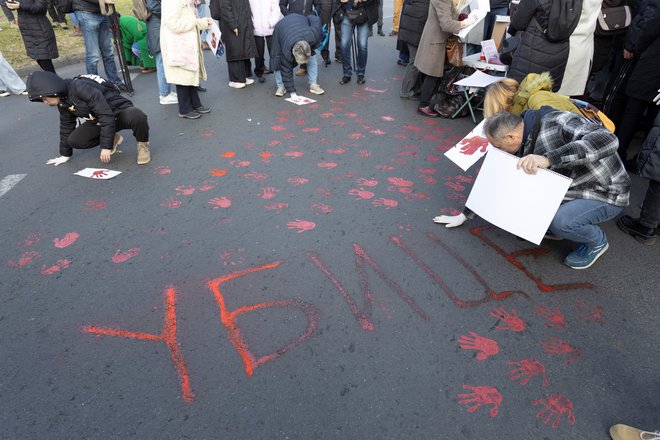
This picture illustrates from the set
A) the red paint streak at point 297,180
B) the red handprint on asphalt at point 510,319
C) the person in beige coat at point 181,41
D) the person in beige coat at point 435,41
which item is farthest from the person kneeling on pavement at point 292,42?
the red handprint on asphalt at point 510,319

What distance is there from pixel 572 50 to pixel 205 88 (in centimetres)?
466

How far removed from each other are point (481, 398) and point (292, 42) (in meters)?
4.50

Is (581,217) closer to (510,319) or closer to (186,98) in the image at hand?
(510,319)

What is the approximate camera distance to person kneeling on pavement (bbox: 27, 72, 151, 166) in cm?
320

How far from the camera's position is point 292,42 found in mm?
4938

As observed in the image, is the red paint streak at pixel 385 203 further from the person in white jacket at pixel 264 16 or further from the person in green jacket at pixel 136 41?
the person in green jacket at pixel 136 41

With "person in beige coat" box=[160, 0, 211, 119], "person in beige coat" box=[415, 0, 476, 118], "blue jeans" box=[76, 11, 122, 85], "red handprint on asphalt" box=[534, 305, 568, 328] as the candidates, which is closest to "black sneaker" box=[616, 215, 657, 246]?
"red handprint on asphalt" box=[534, 305, 568, 328]

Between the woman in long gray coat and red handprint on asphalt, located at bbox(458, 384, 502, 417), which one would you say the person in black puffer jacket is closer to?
red handprint on asphalt, located at bbox(458, 384, 502, 417)

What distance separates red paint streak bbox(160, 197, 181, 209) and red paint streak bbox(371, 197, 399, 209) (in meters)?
1.51

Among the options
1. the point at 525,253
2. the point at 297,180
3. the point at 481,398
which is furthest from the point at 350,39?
the point at 481,398

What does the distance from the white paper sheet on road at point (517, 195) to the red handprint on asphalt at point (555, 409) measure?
A: 0.91 m

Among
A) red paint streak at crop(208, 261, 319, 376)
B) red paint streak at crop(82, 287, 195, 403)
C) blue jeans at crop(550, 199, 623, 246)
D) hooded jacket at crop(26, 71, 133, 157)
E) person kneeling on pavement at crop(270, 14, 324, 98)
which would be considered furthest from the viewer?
person kneeling on pavement at crop(270, 14, 324, 98)

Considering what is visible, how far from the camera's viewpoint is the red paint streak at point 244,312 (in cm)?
189

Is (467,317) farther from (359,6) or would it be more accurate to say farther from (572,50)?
(359,6)
